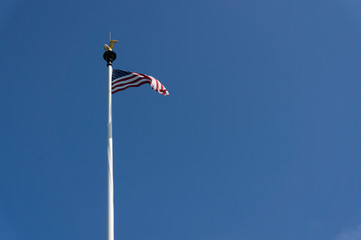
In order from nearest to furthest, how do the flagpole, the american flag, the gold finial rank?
the flagpole → the american flag → the gold finial

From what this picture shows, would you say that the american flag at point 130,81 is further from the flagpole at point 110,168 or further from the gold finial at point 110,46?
the gold finial at point 110,46

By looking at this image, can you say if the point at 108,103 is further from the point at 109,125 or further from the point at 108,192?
the point at 108,192

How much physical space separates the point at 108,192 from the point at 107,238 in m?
1.86

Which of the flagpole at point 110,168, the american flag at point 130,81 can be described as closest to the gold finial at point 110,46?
the flagpole at point 110,168

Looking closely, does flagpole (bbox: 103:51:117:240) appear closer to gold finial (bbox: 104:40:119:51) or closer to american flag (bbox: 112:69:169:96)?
gold finial (bbox: 104:40:119:51)

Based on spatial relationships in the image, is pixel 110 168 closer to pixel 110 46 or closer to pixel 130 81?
pixel 130 81

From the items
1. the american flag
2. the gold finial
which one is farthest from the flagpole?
the american flag

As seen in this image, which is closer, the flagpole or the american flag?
the flagpole

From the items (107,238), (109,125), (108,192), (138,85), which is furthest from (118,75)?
(107,238)

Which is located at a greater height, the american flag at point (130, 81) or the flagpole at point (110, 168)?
the american flag at point (130, 81)

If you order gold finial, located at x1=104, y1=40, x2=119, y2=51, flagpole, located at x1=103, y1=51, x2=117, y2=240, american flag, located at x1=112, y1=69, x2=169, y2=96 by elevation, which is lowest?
flagpole, located at x1=103, y1=51, x2=117, y2=240

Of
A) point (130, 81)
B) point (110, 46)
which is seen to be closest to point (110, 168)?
point (130, 81)

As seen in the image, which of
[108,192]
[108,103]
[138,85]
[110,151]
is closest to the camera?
[108,192]

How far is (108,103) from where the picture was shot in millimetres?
17188
